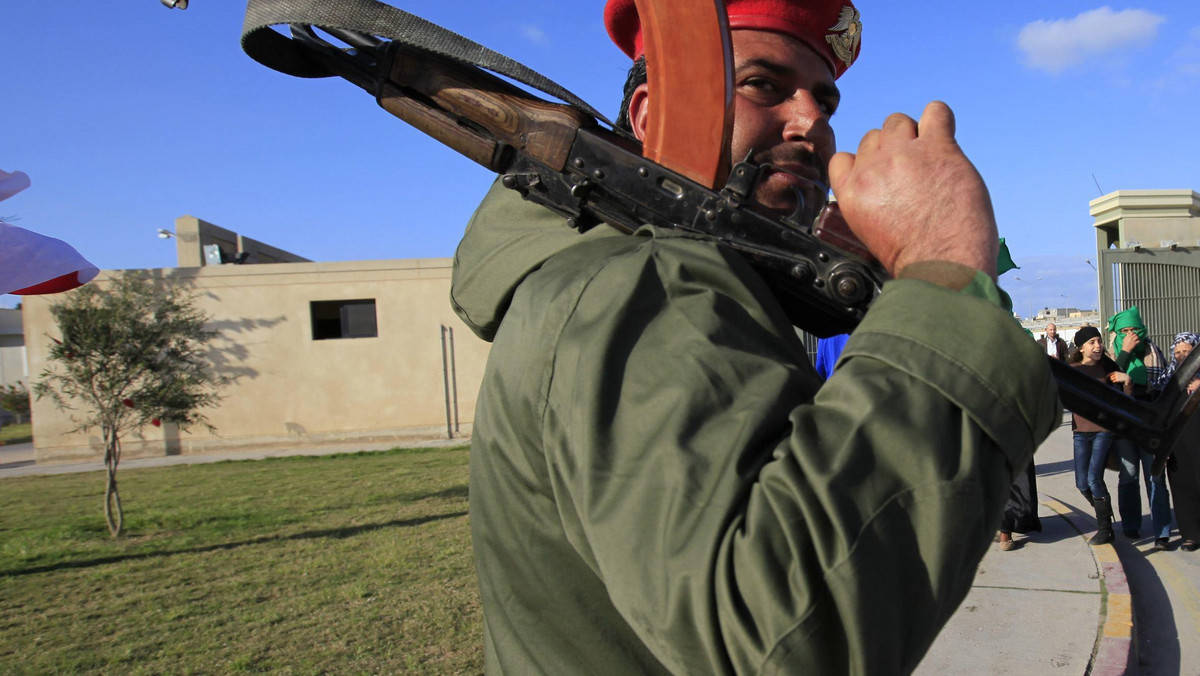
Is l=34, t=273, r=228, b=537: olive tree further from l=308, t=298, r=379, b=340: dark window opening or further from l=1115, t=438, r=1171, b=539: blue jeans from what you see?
l=1115, t=438, r=1171, b=539: blue jeans

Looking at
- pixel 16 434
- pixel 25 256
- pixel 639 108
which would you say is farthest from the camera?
pixel 16 434

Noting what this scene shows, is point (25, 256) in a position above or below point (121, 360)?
above

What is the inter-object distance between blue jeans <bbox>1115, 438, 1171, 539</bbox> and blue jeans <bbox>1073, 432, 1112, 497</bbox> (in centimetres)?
13

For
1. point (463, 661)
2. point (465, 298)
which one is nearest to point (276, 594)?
point (463, 661)

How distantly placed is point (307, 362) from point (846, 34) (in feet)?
67.4

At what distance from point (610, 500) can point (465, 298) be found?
1.82ft

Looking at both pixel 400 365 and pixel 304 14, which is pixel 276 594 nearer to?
pixel 304 14

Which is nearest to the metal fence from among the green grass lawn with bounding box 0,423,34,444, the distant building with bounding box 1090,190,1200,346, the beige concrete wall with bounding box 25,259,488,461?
the distant building with bounding box 1090,190,1200,346

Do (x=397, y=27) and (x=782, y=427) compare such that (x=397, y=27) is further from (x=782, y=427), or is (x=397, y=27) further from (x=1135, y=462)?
(x=1135, y=462)

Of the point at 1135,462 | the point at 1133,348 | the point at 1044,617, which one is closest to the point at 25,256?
the point at 1044,617

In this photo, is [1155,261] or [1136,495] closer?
[1136,495]

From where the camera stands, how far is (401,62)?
1338mm

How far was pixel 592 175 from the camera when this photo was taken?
3.89ft

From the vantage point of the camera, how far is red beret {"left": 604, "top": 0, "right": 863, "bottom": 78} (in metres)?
1.44
